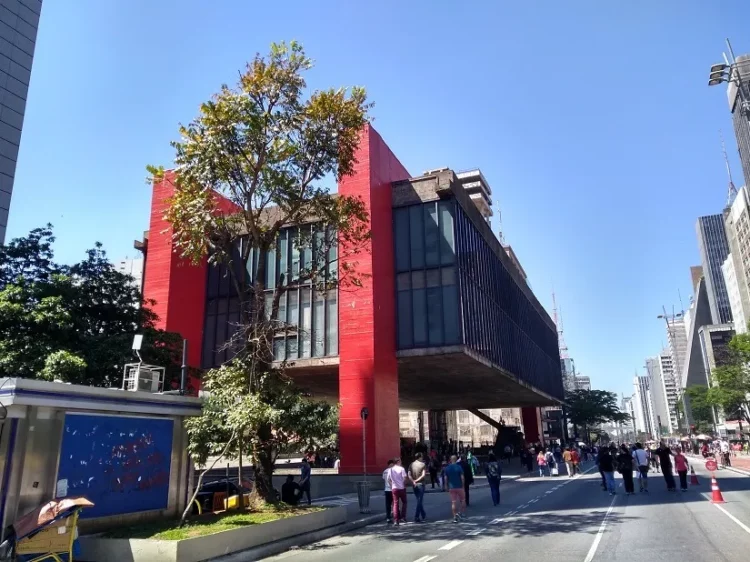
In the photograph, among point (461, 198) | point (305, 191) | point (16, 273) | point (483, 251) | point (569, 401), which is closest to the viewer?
point (305, 191)

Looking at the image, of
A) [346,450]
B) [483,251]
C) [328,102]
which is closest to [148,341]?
[346,450]

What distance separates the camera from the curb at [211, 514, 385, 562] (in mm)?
10438

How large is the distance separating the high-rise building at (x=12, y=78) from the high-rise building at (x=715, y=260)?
160 meters

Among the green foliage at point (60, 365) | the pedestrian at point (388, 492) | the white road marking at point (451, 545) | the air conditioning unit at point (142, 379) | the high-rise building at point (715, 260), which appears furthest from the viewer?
the high-rise building at point (715, 260)

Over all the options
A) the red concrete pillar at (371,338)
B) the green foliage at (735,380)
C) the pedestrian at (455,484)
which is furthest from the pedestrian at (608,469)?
the green foliage at (735,380)

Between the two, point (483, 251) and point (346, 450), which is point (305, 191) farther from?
point (483, 251)

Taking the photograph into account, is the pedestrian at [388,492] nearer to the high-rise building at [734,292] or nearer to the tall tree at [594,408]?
the tall tree at [594,408]

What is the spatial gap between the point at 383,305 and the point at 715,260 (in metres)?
161

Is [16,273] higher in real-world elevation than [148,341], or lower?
higher

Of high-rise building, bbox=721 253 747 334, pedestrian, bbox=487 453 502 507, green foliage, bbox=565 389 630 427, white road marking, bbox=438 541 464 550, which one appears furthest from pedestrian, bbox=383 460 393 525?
high-rise building, bbox=721 253 747 334

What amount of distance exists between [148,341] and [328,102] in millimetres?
13052

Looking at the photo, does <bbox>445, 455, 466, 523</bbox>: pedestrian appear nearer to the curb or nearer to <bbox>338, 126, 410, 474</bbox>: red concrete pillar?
the curb

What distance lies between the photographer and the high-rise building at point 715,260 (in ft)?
494

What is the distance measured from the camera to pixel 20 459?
9969mm
